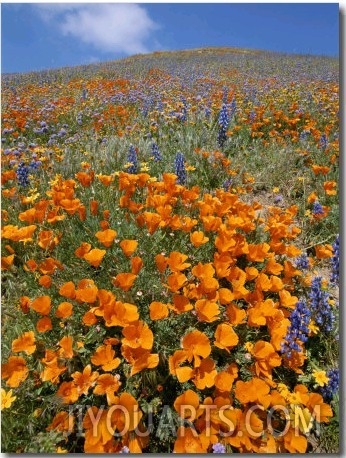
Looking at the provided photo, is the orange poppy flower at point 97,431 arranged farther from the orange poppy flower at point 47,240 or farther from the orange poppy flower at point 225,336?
the orange poppy flower at point 47,240

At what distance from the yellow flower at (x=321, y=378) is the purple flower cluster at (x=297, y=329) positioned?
15 cm

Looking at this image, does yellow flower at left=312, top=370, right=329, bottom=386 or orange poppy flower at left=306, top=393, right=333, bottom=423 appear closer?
orange poppy flower at left=306, top=393, right=333, bottom=423

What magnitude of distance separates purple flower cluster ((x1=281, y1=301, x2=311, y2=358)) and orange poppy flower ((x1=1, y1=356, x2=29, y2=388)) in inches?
52.4

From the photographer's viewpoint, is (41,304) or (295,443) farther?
(41,304)

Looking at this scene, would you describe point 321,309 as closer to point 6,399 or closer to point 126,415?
point 126,415

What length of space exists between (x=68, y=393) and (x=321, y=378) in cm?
128

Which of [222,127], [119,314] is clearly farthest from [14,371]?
[222,127]

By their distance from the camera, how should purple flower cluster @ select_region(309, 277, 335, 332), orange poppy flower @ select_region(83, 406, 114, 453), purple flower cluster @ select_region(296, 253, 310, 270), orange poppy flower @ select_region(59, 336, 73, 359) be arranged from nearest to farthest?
orange poppy flower @ select_region(83, 406, 114, 453)
orange poppy flower @ select_region(59, 336, 73, 359)
purple flower cluster @ select_region(309, 277, 335, 332)
purple flower cluster @ select_region(296, 253, 310, 270)

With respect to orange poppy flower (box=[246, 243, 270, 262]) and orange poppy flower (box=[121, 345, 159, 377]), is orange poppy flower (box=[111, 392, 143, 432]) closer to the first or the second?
orange poppy flower (box=[121, 345, 159, 377])

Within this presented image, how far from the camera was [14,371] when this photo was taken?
6.16ft

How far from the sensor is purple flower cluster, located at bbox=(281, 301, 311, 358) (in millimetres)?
1992

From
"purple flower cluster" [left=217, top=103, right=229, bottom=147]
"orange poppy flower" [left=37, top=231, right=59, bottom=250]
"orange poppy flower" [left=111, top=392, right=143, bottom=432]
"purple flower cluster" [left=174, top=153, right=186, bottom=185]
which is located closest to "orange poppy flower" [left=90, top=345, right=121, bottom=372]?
"orange poppy flower" [left=111, top=392, right=143, bottom=432]

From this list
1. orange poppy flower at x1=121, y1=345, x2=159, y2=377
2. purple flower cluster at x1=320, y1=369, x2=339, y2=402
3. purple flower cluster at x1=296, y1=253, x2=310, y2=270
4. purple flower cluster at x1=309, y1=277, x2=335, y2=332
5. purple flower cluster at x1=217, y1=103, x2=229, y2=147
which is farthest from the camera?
purple flower cluster at x1=217, y1=103, x2=229, y2=147

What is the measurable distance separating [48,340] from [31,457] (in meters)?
0.60
